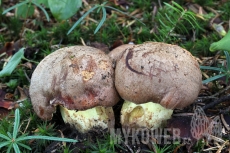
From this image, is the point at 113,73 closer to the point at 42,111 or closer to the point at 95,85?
the point at 95,85

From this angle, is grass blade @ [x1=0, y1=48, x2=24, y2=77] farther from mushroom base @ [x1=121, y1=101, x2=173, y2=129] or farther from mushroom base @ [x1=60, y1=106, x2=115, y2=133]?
mushroom base @ [x1=121, y1=101, x2=173, y2=129]

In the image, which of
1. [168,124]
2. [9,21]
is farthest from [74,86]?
[9,21]

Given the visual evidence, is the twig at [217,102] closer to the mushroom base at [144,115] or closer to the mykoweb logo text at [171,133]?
the mykoweb logo text at [171,133]

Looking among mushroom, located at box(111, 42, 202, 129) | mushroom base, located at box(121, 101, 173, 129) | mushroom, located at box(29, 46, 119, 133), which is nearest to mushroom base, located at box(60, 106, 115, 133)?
mushroom, located at box(29, 46, 119, 133)

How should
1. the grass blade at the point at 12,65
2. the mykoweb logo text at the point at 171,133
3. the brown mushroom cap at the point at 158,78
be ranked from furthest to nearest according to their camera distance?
1. the grass blade at the point at 12,65
2. the mykoweb logo text at the point at 171,133
3. the brown mushroom cap at the point at 158,78

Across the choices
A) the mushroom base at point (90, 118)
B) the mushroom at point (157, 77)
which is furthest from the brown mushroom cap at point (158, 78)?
the mushroom base at point (90, 118)

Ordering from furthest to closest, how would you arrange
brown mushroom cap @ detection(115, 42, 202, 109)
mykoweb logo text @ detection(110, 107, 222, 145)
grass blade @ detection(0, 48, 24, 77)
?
grass blade @ detection(0, 48, 24, 77) → mykoweb logo text @ detection(110, 107, 222, 145) → brown mushroom cap @ detection(115, 42, 202, 109)

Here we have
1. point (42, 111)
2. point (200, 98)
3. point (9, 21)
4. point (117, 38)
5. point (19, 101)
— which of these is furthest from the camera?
point (9, 21)
